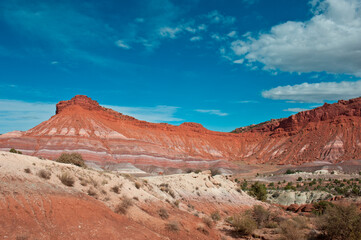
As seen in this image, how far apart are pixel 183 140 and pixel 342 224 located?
9704cm

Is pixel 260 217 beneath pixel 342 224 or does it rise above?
beneath

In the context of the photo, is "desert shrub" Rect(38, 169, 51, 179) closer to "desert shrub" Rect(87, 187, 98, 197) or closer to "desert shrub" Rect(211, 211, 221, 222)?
"desert shrub" Rect(87, 187, 98, 197)

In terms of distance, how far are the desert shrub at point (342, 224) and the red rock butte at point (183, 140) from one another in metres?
59.5

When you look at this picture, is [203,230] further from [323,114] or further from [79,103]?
[323,114]

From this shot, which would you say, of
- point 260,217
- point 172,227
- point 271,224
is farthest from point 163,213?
point 271,224

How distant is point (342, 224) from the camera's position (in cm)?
1438

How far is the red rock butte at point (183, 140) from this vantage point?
73188 mm

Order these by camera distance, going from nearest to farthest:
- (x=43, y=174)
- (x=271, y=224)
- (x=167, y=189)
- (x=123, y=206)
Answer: (x=43, y=174) → (x=123, y=206) → (x=271, y=224) → (x=167, y=189)

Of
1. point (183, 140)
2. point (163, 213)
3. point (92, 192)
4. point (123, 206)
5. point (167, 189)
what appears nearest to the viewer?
→ point (92, 192)

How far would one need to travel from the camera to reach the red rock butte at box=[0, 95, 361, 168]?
73.2 meters

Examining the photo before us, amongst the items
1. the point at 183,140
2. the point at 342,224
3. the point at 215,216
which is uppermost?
the point at 183,140

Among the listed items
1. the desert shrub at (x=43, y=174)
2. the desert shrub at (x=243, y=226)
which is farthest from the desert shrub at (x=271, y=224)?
the desert shrub at (x=43, y=174)

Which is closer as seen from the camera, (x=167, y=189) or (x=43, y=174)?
(x=43, y=174)

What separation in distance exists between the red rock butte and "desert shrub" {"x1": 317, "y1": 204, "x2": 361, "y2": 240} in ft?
195
